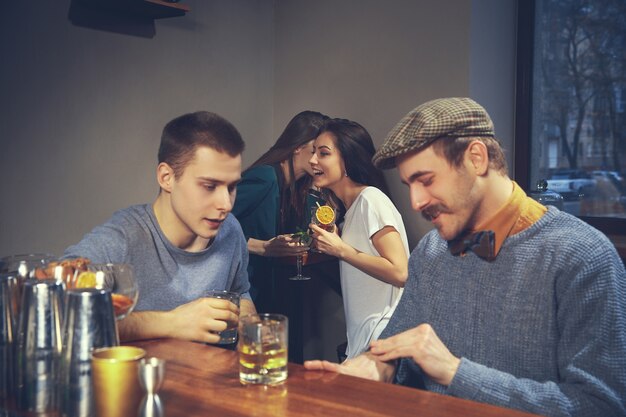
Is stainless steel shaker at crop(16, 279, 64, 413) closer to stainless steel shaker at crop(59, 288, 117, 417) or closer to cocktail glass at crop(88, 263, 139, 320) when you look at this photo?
stainless steel shaker at crop(59, 288, 117, 417)

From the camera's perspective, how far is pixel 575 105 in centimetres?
345

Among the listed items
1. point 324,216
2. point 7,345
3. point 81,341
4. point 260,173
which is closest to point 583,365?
point 81,341

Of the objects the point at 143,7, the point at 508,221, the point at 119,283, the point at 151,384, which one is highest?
the point at 143,7

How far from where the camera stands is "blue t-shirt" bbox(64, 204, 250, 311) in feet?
5.92

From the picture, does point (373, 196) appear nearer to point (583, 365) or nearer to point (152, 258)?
point (152, 258)

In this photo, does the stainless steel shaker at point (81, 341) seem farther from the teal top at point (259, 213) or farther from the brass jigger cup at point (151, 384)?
the teal top at point (259, 213)

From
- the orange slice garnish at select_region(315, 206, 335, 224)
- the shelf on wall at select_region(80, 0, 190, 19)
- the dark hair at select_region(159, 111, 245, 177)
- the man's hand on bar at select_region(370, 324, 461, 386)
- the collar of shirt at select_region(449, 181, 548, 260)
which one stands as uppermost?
the shelf on wall at select_region(80, 0, 190, 19)

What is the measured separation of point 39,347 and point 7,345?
100mm

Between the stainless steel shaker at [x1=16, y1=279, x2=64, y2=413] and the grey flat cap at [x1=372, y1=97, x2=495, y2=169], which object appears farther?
the grey flat cap at [x1=372, y1=97, x2=495, y2=169]

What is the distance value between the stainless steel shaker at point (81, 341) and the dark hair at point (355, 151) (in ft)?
6.76

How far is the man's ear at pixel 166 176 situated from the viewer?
1.95 meters

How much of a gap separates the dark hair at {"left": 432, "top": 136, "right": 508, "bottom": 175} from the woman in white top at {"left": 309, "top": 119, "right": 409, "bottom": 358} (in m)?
1.15

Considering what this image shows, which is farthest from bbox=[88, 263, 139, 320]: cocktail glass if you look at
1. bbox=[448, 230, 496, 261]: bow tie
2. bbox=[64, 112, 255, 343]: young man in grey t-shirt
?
bbox=[448, 230, 496, 261]: bow tie

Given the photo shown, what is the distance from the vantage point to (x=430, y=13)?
11.6ft
